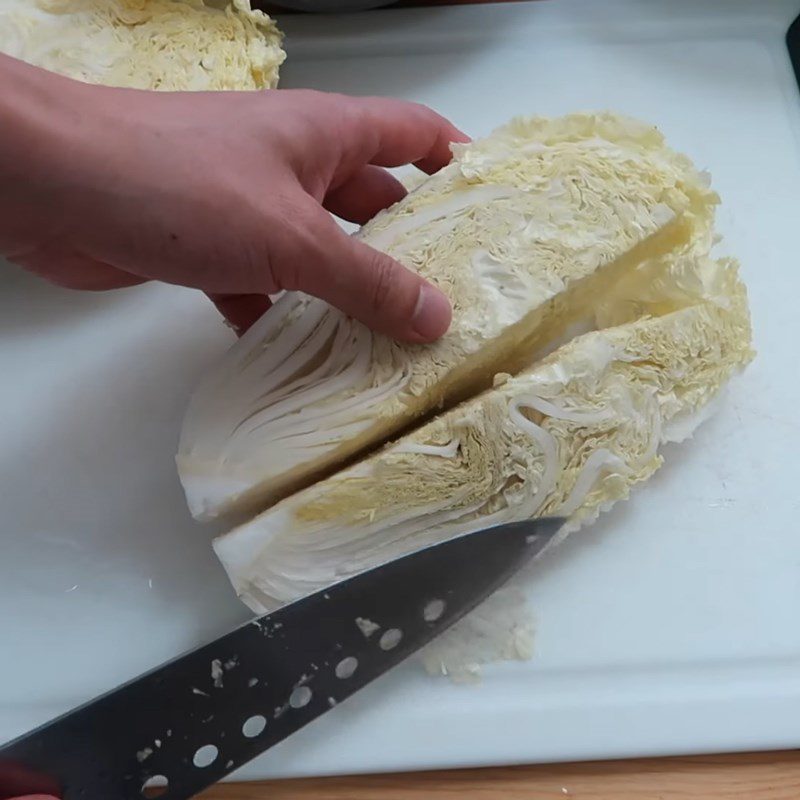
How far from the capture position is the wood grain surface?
1.34m

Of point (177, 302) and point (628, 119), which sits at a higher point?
point (628, 119)

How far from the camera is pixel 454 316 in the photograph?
1333 mm

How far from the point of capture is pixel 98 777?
46.4 inches

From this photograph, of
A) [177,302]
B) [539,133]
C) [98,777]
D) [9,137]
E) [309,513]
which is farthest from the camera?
[177,302]

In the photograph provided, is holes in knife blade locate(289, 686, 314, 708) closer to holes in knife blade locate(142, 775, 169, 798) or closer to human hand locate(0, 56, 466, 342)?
holes in knife blade locate(142, 775, 169, 798)

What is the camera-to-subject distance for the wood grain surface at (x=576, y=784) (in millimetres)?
1338

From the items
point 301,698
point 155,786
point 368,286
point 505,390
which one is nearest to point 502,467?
point 505,390

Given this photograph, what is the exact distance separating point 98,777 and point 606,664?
79cm

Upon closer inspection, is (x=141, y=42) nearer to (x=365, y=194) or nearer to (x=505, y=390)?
(x=365, y=194)

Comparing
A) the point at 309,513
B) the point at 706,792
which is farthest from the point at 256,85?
the point at 706,792

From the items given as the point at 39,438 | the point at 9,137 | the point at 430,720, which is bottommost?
the point at 430,720

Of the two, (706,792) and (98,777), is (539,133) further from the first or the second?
(98,777)

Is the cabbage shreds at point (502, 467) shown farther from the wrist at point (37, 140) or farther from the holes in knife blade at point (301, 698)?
the wrist at point (37, 140)

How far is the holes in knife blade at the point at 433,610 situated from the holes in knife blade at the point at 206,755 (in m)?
0.36
